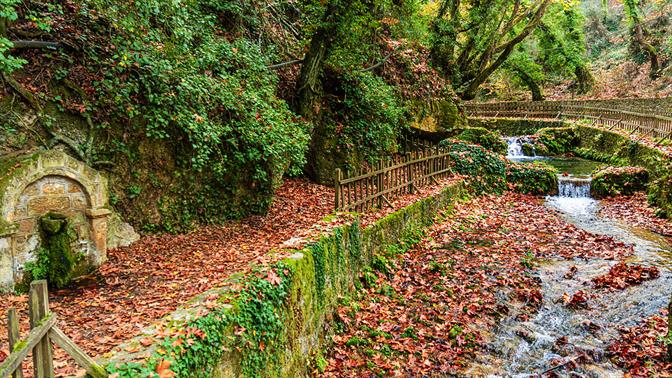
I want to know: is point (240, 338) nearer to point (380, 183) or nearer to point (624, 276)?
point (380, 183)

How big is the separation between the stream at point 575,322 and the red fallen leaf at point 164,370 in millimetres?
4437

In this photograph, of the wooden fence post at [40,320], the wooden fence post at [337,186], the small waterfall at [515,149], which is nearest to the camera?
the wooden fence post at [40,320]

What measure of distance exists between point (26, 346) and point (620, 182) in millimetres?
19341

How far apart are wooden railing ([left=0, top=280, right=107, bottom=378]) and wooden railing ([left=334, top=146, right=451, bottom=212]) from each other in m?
5.58

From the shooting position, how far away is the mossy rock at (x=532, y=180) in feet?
57.3

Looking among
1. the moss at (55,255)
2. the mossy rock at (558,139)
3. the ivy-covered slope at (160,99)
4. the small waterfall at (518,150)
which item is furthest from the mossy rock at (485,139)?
the moss at (55,255)

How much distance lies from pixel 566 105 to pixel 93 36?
1333 inches

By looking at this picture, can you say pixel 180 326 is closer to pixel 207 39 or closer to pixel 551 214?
pixel 207 39

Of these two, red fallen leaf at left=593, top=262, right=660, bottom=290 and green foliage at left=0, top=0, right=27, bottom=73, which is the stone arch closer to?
green foliage at left=0, top=0, right=27, bottom=73

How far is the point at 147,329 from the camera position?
156 inches

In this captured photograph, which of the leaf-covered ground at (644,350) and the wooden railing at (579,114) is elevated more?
the wooden railing at (579,114)

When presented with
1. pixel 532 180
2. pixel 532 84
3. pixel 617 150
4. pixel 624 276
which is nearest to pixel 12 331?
pixel 624 276

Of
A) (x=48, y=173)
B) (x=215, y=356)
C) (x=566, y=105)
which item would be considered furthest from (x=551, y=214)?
(x=566, y=105)

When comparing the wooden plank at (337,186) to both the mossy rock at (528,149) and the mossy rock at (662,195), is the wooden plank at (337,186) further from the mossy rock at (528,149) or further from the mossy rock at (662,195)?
the mossy rock at (528,149)
